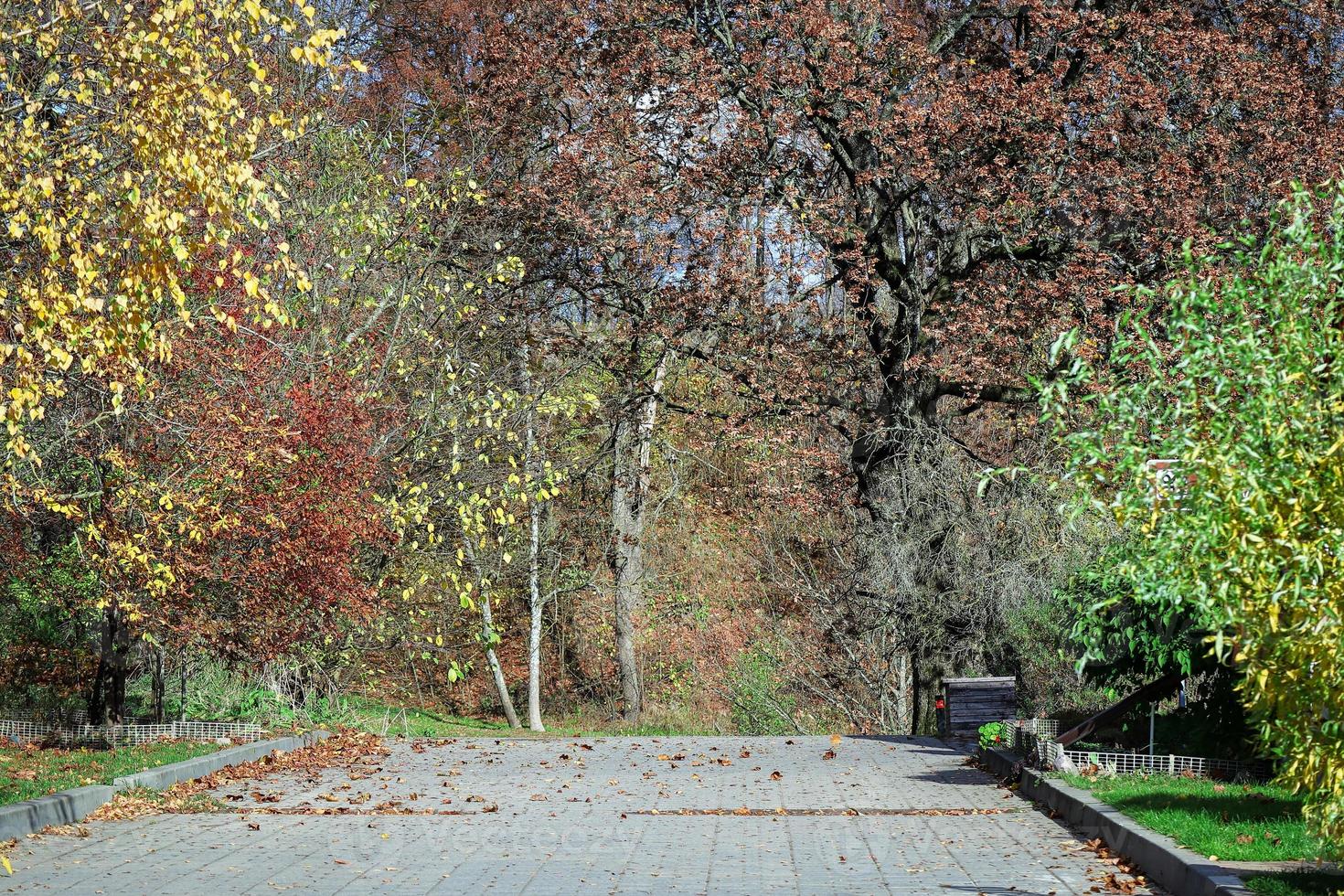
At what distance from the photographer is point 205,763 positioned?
540 inches

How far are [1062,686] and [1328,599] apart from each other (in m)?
14.0

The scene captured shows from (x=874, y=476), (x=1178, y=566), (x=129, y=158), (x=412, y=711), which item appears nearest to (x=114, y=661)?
(x=129, y=158)

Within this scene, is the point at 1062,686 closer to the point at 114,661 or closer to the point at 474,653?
the point at 114,661

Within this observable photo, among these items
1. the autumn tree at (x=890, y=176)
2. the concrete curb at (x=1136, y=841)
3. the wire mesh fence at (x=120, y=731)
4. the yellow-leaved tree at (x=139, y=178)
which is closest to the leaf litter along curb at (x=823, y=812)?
the concrete curb at (x=1136, y=841)

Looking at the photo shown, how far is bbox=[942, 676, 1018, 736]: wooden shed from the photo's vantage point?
56.6 feet

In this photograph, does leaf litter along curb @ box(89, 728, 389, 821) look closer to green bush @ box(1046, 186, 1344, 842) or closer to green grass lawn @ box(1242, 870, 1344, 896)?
green grass lawn @ box(1242, 870, 1344, 896)

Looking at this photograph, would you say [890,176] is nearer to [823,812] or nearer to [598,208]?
[598,208]

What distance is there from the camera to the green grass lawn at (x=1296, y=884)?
7.02m

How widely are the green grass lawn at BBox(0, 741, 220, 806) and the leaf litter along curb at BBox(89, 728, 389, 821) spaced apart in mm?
359

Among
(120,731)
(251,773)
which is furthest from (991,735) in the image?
Answer: (120,731)

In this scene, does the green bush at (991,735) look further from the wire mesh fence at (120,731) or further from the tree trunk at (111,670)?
the tree trunk at (111,670)

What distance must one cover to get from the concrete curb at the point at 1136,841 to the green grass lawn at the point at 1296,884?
3.0 inches

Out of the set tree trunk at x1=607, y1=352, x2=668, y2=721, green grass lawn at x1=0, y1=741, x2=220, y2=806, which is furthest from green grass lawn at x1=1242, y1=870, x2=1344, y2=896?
tree trunk at x1=607, y1=352, x2=668, y2=721

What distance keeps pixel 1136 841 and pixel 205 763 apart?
869 cm
